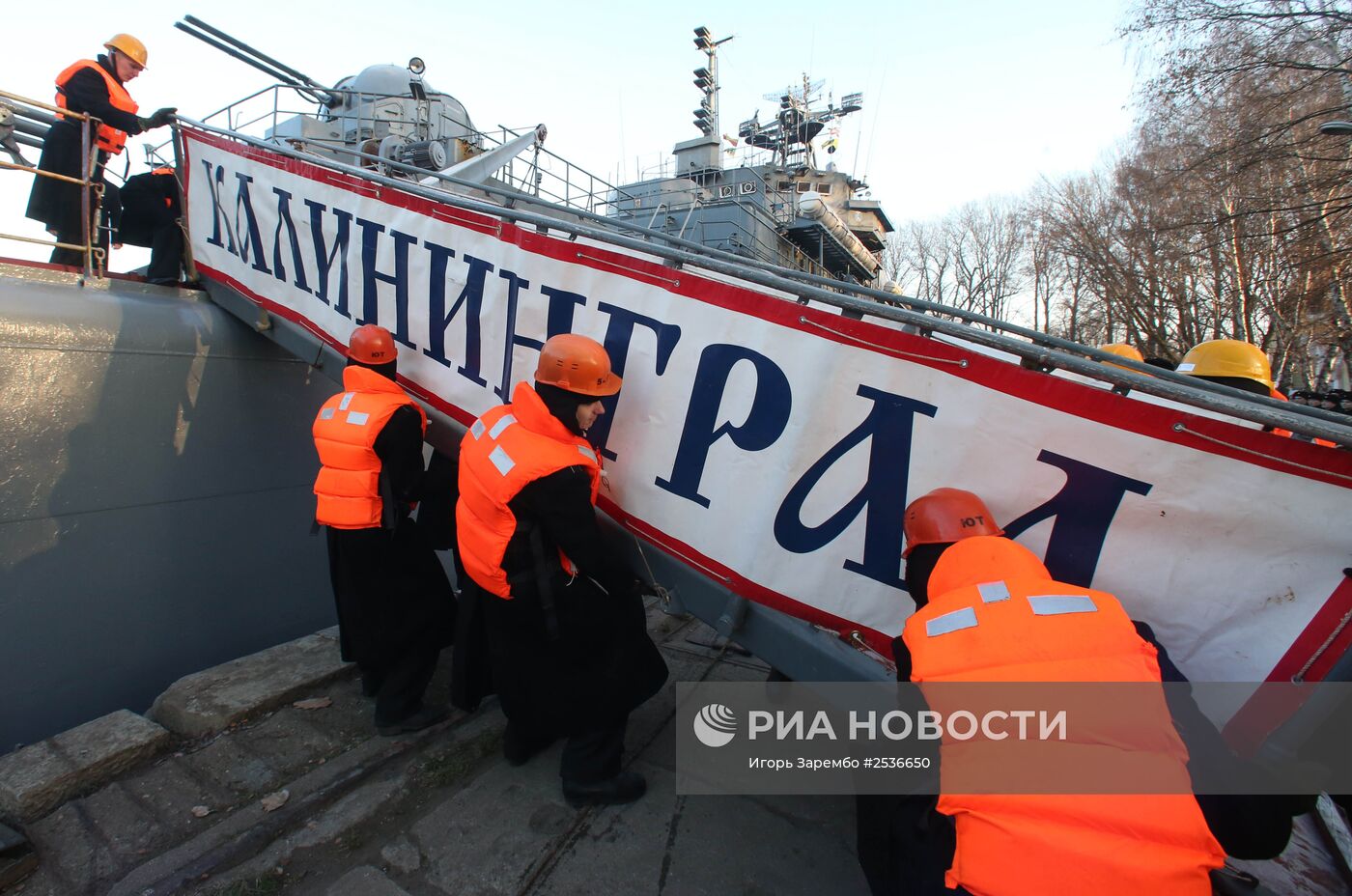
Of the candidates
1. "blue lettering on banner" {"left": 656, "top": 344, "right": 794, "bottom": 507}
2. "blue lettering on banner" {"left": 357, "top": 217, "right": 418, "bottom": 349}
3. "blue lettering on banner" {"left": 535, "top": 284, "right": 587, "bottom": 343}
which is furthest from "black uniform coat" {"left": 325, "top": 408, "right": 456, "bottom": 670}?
"blue lettering on banner" {"left": 656, "top": 344, "right": 794, "bottom": 507}

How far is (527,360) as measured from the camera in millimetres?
3160

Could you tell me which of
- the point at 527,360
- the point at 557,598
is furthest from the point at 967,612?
the point at 527,360

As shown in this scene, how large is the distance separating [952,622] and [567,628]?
1.67m

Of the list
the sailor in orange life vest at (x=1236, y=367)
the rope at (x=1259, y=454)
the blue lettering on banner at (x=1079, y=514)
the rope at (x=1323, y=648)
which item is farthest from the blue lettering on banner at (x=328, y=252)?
the sailor in orange life vest at (x=1236, y=367)

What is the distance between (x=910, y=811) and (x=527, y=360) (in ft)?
7.91

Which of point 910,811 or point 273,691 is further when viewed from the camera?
point 273,691

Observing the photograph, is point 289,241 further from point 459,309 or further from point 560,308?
point 560,308

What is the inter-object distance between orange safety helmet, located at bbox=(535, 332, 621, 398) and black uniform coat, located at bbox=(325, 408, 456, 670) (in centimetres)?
114

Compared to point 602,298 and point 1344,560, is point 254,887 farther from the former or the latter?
point 1344,560

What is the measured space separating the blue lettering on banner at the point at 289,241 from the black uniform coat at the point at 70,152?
1.29 meters

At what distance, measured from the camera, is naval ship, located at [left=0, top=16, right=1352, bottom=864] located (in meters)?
1.96

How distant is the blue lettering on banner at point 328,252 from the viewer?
3875 millimetres

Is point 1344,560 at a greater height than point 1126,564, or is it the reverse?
point 1344,560

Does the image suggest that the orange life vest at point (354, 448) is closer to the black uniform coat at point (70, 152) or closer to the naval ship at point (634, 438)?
the naval ship at point (634, 438)
